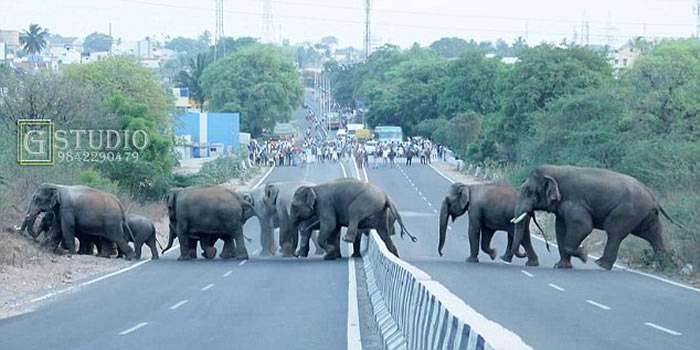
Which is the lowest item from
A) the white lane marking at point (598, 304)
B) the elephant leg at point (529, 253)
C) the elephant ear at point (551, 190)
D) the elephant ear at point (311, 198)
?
the elephant leg at point (529, 253)

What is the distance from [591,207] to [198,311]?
44.1ft

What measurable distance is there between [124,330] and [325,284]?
912cm

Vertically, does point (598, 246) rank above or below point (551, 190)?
below

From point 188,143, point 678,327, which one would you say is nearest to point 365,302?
point 678,327

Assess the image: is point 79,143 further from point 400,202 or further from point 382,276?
point 382,276

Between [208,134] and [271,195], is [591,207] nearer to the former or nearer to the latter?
[271,195]

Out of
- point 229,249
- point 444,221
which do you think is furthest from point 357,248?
point 229,249

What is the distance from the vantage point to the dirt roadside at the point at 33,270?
84.8 ft

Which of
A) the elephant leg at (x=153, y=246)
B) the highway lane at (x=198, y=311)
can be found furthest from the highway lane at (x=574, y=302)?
the elephant leg at (x=153, y=246)
